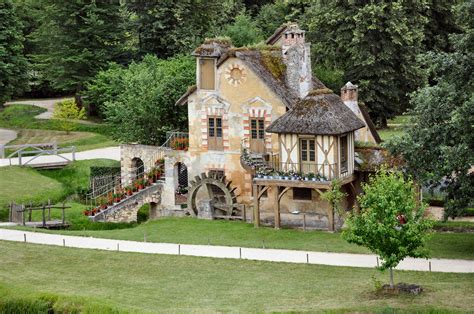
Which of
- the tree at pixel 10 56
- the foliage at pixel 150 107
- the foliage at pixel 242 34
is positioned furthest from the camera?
the foliage at pixel 242 34

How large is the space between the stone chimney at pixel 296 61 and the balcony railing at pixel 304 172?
17.7 feet

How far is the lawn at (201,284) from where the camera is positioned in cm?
4153

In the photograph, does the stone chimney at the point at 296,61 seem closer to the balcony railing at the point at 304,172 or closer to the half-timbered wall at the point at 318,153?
the half-timbered wall at the point at 318,153

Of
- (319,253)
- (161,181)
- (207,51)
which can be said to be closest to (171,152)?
(161,181)

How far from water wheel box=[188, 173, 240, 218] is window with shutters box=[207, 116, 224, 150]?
1628mm

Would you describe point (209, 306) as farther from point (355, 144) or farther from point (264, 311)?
point (355, 144)

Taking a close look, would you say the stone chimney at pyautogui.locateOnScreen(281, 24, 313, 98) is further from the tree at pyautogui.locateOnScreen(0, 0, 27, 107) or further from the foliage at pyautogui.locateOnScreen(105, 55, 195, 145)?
the tree at pyautogui.locateOnScreen(0, 0, 27, 107)

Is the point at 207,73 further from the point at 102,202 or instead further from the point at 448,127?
the point at 448,127

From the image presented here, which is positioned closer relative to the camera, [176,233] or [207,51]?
[176,233]

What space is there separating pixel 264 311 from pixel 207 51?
25083 mm

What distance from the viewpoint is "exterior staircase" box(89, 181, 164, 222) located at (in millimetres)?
63312

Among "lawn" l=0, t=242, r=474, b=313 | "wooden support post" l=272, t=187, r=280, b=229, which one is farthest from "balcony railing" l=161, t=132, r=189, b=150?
"lawn" l=0, t=242, r=474, b=313

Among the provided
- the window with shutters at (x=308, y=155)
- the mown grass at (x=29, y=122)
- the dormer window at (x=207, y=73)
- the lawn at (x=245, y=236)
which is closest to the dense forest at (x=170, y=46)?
the mown grass at (x=29, y=122)

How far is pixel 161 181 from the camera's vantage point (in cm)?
6550
